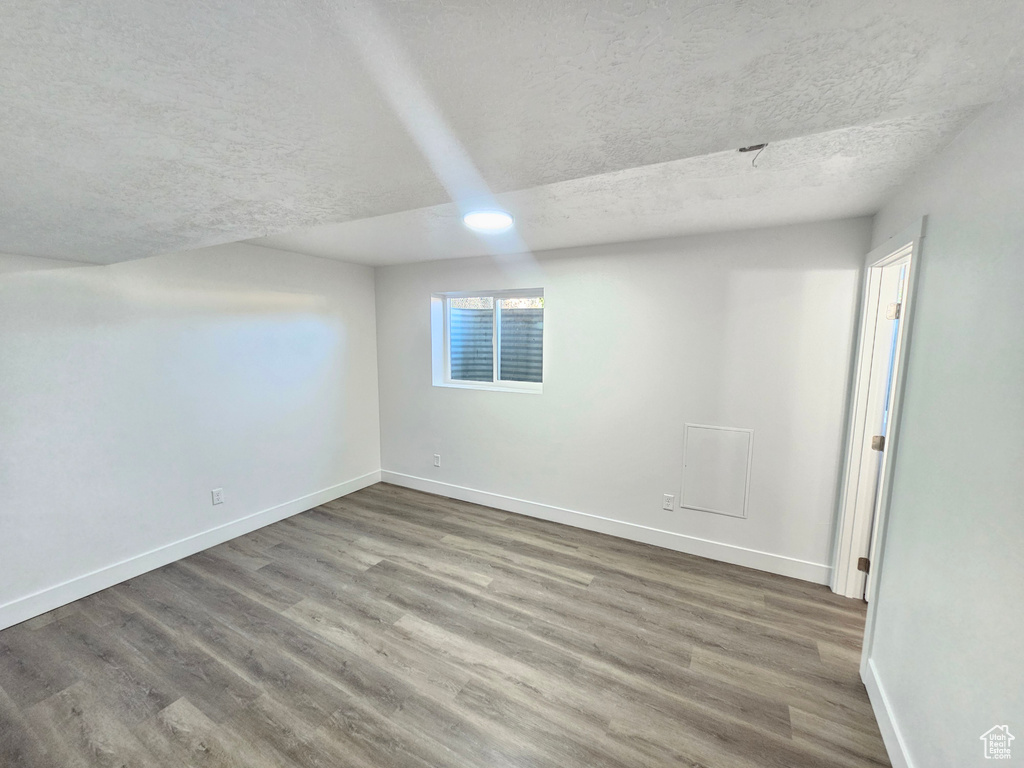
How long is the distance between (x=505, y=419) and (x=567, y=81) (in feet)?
9.95

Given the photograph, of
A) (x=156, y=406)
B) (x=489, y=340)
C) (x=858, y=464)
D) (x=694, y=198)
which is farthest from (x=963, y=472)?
(x=156, y=406)

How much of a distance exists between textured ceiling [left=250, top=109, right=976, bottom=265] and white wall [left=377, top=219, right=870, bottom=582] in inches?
9.8

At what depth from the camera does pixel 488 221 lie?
2.35 meters

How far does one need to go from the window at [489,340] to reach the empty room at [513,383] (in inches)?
1.2

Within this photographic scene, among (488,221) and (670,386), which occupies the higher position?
(488,221)

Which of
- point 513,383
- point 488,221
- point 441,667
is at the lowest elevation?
point 441,667

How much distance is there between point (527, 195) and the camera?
6.30ft

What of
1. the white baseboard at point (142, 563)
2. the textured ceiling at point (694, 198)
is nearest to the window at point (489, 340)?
the textured ceiling at point (694, 198)

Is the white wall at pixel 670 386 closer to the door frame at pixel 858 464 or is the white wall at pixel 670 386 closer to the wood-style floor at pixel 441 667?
the door frame at pixel 858 464

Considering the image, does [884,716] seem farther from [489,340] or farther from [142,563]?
[142,563]

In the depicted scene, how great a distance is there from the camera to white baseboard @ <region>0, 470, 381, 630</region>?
2227 millimetres

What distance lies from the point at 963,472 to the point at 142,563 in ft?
13.5

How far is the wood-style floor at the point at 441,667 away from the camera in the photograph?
61.6 inches

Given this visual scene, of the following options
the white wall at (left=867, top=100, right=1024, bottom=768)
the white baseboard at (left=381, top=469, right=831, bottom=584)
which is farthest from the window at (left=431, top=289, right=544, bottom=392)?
the white wall at (left=867, top=100, right=1024, bottom=768)
